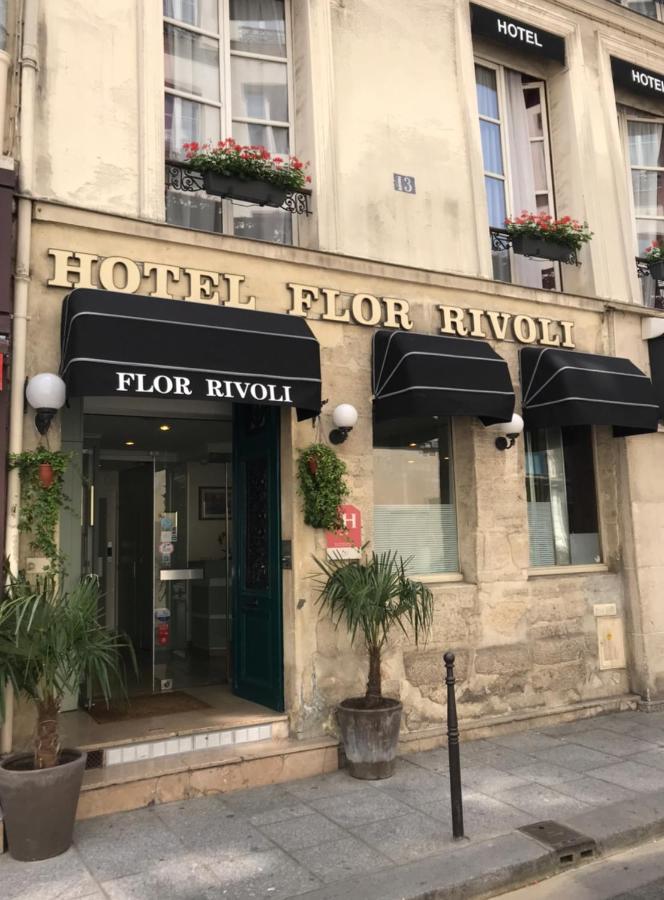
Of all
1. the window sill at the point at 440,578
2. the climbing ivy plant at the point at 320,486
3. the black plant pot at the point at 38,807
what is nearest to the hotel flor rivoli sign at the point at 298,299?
the climbing ivy plant at the point at 320,486

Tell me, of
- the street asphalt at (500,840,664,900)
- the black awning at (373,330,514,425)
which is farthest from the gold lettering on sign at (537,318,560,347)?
the street asphalt at (500,840,664,900)

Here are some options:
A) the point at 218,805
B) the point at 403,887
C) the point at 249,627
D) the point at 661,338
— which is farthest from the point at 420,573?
the point at 661,338

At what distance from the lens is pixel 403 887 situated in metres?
4.00

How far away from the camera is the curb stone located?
398 centimetres

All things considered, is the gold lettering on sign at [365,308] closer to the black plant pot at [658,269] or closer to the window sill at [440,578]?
the window sill at [440,578]

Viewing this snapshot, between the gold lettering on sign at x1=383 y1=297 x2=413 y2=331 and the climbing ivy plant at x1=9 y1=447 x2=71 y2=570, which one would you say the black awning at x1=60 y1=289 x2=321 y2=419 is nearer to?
the climbing ivy plant at x1=9 y1=447 x2=71 y2=570

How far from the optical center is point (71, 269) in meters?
5.70

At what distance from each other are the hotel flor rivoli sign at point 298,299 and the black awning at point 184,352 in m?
0.10

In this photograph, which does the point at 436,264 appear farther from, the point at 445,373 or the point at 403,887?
the point at 403,887

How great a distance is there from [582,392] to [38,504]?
16.8 feet

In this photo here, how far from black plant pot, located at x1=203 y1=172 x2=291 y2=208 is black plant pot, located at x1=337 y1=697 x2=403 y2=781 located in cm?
450

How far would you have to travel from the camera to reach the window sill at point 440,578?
7.06 m

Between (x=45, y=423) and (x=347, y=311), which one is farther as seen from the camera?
(x=347, y=311)

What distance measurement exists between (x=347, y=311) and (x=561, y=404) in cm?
234
